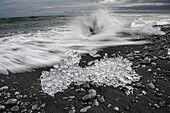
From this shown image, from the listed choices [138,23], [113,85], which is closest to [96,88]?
[113,85]

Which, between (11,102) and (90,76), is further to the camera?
(90,76)

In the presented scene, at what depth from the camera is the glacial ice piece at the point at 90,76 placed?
2.38m

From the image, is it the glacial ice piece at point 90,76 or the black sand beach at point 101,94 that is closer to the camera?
the black sand beach at point 101,94

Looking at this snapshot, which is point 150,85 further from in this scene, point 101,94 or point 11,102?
point 11,102

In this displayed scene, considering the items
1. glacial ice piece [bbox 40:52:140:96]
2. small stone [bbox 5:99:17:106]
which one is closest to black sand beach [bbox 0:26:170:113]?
small stone [bbox 5:99:17:106]

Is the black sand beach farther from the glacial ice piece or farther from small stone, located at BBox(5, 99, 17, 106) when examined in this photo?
the glacial ice piece

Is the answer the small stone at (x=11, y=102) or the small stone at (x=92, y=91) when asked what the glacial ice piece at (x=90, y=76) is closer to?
the small stone at (x=92, y=91)

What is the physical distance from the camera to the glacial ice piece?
7.80 ft

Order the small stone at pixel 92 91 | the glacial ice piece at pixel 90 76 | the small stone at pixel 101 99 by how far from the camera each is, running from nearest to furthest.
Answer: the small stone at pixel 101 99, the small stone at pixel 92 91, the glacial ice piece at pixel 90 76

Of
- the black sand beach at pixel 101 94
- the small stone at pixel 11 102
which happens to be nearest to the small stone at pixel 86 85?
the black sand beach at pixel 101 94

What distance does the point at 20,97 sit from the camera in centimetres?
216

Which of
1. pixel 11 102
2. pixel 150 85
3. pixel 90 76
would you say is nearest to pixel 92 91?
pixel 90 76

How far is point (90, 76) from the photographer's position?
2.59 metres

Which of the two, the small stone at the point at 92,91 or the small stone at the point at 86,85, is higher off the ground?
the small stone at the point at 86,85
